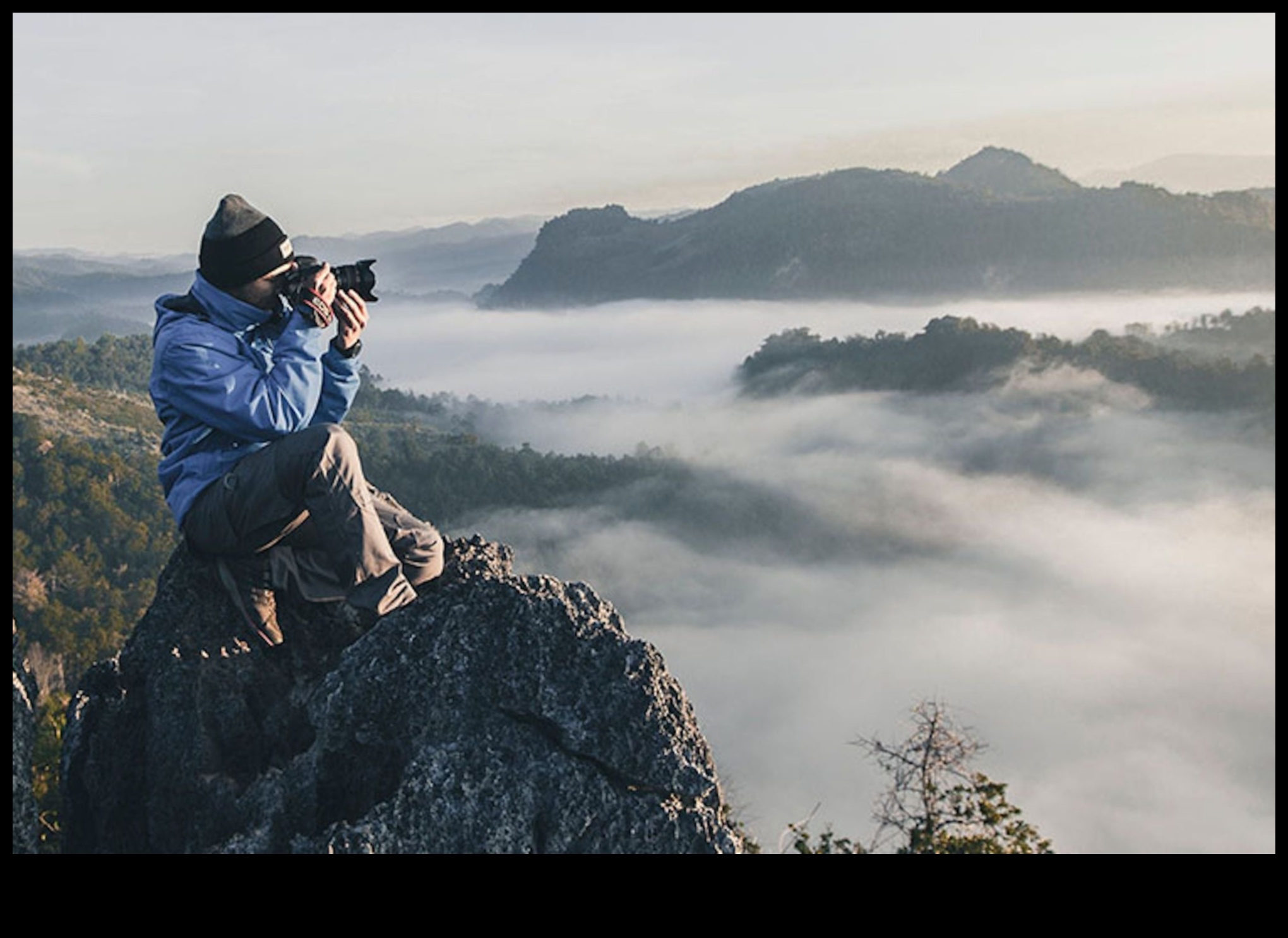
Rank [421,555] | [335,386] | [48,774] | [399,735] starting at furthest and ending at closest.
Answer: [48,774] < [335,386] < [421,555] < [399,735]

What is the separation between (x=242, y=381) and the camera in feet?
19.5

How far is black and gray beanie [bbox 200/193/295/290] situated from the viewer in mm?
5996

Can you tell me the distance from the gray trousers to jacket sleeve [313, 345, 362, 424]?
55cm

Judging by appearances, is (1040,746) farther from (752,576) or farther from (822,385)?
(822,385)

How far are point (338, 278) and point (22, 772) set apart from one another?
11.4 ft

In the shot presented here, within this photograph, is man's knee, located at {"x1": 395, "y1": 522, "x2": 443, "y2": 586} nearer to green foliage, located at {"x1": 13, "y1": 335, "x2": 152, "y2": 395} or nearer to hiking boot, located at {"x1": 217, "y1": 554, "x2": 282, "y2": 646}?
hiking boot, located at {"x1": 217, "y1": 554, "x2": 282, "y2": 646}

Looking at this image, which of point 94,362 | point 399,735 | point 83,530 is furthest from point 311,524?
point 94,362

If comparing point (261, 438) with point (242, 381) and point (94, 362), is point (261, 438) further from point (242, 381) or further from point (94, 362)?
point (94, 362)

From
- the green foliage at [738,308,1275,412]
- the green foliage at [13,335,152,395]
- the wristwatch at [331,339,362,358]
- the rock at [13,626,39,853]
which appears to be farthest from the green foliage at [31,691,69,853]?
the green foliage at [738,308,1275,412]

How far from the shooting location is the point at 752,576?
137 meters

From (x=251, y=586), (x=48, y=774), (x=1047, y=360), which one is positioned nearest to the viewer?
(x=251, y=586)

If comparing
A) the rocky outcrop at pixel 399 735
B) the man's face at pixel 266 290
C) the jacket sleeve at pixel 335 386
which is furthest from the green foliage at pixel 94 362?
the man's face at pixel 266 290

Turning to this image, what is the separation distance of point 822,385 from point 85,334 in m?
122

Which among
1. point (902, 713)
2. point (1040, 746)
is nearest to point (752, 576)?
point (1040, 746)
